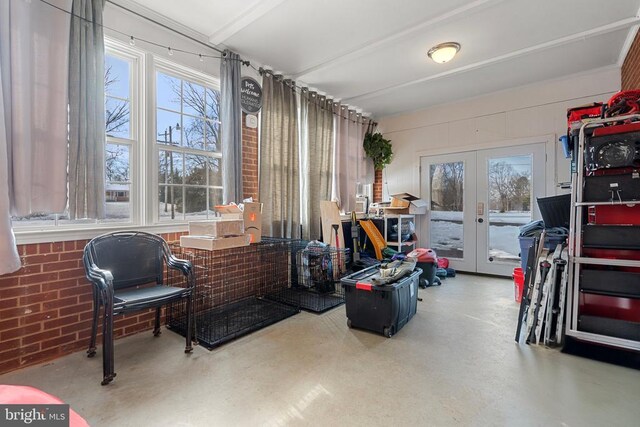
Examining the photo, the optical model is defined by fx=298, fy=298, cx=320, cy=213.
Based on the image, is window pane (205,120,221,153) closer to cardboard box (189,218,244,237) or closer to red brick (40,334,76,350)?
cardboard box (189,218,244,237)

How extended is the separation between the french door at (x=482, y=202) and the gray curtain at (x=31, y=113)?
5215 mm

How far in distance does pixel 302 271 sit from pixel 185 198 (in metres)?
1.70

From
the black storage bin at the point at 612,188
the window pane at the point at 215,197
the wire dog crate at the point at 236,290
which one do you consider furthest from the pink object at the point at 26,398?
the black storage bin at the point at 612,188

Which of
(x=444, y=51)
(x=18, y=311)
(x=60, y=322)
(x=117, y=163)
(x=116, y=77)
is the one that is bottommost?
(x=60, y=322)

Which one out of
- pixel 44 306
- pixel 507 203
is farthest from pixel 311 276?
pixel 507 203

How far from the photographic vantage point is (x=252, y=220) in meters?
2.99

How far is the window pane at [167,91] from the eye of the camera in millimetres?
2990

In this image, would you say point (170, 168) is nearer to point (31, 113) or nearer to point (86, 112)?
point (86, 112)

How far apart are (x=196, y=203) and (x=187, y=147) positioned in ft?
2.00

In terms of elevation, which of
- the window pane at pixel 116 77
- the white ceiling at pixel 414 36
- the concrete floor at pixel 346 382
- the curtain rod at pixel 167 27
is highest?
the white ceiling at pixel 414 36

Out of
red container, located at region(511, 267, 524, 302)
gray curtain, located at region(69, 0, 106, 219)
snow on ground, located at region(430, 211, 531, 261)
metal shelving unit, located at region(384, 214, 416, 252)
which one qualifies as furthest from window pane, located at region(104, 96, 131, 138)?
snow on ground, located at region(430, 211, 531, 261)

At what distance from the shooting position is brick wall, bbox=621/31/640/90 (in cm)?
324

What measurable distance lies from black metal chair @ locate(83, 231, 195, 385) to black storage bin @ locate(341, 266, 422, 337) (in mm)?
1425

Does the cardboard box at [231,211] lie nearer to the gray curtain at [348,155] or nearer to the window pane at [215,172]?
the window pane at [215,172]
